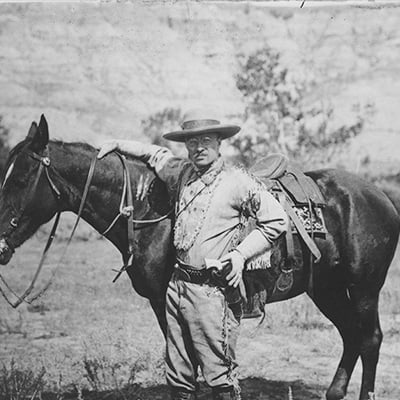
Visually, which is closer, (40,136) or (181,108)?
(40,136)

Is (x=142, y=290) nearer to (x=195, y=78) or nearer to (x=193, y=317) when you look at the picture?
(x=193, y=317)

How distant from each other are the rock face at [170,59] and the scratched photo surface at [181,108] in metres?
0.02

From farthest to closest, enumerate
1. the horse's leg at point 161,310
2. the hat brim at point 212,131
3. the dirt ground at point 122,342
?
the dirt ground at point 122,342, the horse's leg at point 161,310, the hat brim at point 212,131

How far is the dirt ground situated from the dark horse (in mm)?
730

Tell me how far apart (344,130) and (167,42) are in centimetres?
299

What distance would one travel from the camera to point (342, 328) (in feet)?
14.9

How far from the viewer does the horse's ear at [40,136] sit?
3588 mm

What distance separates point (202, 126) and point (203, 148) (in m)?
A: 0.11

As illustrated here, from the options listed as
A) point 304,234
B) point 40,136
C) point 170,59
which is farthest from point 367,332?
point 170,59

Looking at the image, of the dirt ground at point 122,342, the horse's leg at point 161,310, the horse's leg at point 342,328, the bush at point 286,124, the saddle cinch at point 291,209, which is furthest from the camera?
the bush at point 286,124

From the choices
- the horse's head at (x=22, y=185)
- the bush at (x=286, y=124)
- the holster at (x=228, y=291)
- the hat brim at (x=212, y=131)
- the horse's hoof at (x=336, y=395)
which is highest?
the bush at (x=286, y=124)

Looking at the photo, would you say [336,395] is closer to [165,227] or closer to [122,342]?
[165,227]

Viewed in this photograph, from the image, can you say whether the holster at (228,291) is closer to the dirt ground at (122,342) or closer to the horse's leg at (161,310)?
the horse's leg at (161,310)

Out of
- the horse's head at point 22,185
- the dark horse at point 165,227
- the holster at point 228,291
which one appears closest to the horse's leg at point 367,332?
the dark horse at point 165,227
